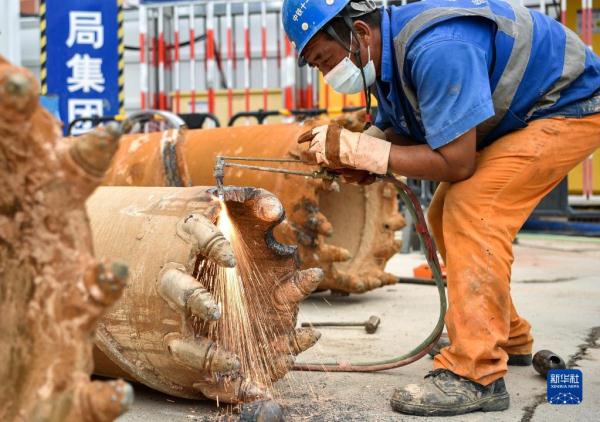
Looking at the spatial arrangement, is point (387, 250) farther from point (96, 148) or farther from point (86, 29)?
point (86, 29)

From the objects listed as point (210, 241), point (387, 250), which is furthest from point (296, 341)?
point (387, 250)

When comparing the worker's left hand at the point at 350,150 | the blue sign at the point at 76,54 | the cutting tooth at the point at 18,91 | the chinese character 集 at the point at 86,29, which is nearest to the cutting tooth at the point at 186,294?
the worker's left hand at the point at 350,150

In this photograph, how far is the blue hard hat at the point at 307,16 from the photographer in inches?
108

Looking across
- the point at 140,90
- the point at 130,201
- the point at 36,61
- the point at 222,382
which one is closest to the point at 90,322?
the point at 222,382

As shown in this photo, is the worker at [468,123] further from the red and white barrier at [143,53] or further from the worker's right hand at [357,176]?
the red and white barrier at [143,53]

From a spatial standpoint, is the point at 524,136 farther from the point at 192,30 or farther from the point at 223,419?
the point at 192,30

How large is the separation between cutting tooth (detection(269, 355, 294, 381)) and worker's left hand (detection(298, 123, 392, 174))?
64cm

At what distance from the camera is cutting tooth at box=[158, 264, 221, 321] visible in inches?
88.6

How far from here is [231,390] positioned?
2514mm

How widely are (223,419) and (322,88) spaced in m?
5.93

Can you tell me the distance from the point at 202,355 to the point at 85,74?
5.92 m

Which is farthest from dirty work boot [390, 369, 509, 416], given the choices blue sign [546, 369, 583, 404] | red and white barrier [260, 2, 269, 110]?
red and white barrier [260, 2, 269, 110]

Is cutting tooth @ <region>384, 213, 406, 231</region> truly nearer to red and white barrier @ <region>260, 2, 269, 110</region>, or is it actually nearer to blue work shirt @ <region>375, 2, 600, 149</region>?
blue work shirt @ <region>375, 2, 600, 149</region>

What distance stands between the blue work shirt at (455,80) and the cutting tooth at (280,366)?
81 cm
